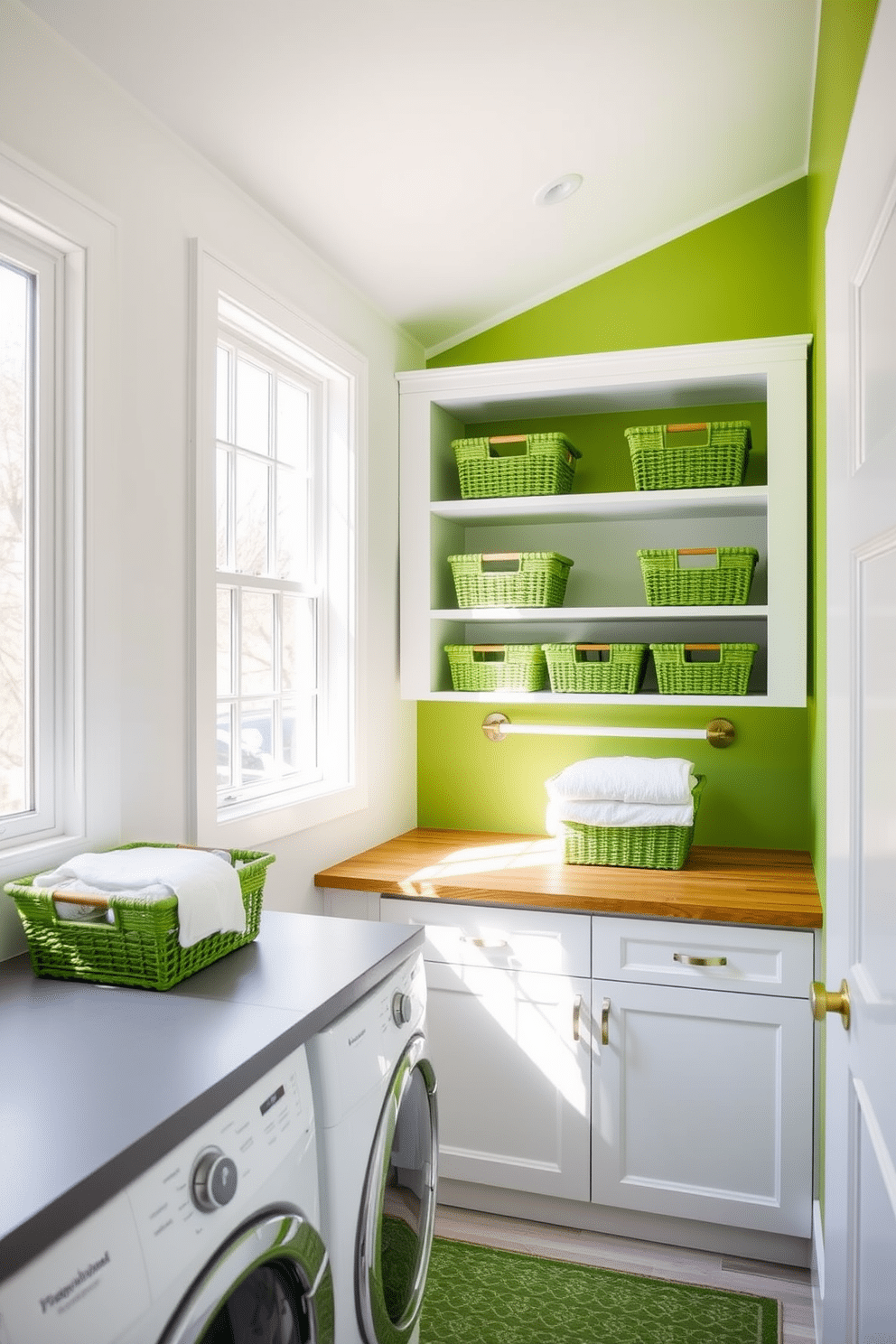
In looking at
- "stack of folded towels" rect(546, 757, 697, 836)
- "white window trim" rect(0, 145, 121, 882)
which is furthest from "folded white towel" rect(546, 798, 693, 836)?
"white window trim" rect(0, 145, 121, 882)

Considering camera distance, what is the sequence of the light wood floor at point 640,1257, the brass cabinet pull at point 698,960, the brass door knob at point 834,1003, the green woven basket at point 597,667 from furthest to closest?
the green woven basket at point 597,667 → the brass cabinet pull at point 698,960 → the light wood floor at point 640,1257 → the brass door knob at point 834,1003

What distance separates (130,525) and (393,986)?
100cm

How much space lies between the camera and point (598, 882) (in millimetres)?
2598

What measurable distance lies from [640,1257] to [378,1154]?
1245mm

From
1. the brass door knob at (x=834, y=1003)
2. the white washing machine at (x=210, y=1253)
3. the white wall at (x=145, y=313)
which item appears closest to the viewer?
the white washing machine at (x=210, y=1253)

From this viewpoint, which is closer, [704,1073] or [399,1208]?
[399,1208]

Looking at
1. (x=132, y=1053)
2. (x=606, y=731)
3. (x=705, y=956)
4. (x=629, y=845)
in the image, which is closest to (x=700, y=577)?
(x=606, y=731)

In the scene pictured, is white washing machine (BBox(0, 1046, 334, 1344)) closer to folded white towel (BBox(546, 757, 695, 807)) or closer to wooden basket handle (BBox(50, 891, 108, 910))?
wooden basket handle (BBox(50, 891, 108, 910))

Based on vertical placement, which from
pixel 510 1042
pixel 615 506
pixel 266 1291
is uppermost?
pixel 615 506

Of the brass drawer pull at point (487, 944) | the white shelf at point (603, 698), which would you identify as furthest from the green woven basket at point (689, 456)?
the brass drawer pull at point (487, 944)

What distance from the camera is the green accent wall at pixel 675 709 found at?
118 inches

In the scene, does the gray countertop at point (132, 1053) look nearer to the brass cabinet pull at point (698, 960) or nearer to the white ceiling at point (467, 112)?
the brass cabinet pull at point (698, 960)

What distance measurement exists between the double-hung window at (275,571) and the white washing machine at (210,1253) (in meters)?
0.89

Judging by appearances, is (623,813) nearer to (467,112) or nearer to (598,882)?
(598,882)
